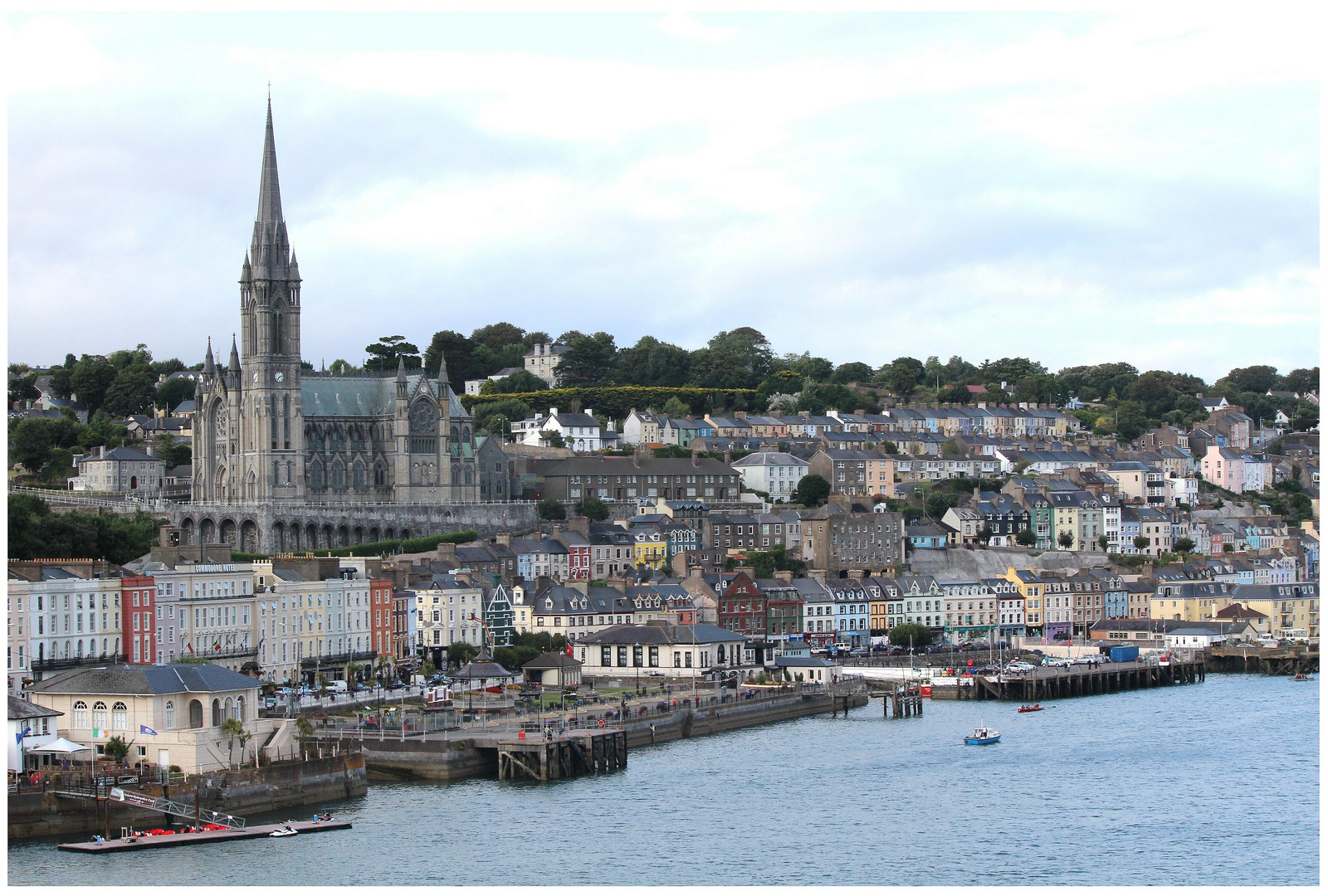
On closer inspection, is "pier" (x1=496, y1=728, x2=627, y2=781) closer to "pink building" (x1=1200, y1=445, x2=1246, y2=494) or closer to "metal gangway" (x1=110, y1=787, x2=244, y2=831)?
"metal gangway" (x1=110, y1=787, x2=244, y2=831)

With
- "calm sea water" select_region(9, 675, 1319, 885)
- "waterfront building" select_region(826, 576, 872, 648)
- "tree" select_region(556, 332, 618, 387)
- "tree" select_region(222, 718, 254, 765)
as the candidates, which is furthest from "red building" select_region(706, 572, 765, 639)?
"tree" select_region(556, 332, 618, 387)

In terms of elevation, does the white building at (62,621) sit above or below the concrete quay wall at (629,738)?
above

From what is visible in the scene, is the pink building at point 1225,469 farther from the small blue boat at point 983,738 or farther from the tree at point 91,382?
the small blue boat at point 983,738

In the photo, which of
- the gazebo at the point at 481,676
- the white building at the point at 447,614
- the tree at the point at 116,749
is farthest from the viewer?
the white building at the point at 447,614

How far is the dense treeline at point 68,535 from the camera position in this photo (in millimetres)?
78750

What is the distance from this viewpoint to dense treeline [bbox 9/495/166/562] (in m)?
78.8

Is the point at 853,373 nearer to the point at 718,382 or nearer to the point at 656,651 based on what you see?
the point at 718,382

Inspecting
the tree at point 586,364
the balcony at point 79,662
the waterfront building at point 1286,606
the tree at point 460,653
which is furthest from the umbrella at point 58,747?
the tree at point 586,364

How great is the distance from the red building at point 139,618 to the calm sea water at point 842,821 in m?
13.5

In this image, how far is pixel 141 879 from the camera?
4466cm

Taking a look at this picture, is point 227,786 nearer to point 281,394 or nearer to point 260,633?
point 260,633

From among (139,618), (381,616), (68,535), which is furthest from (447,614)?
(139,618)

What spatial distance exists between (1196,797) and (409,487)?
202 ft

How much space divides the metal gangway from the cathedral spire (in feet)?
219
